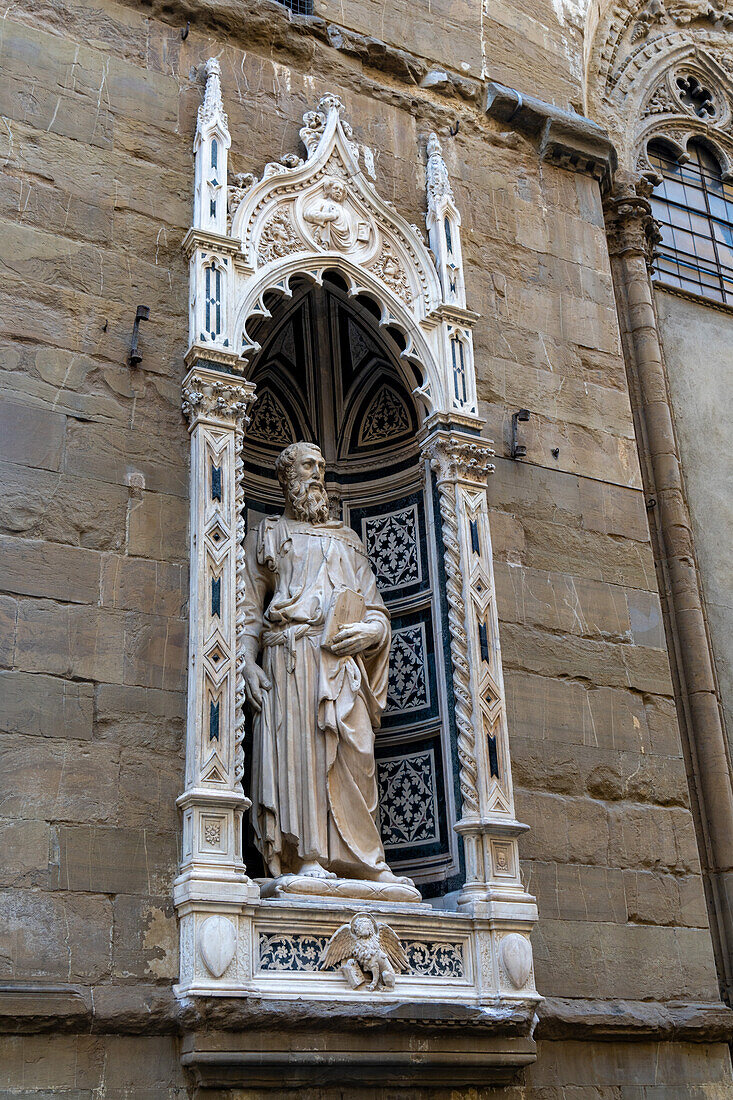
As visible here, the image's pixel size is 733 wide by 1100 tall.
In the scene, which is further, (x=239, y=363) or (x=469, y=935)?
(x=239, y=363)

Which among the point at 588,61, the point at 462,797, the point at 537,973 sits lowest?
the point at 537,973

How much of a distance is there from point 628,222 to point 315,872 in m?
6.74

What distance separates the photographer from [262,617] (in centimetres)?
732

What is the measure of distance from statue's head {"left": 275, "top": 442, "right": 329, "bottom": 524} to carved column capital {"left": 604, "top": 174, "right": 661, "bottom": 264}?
4.47 metres

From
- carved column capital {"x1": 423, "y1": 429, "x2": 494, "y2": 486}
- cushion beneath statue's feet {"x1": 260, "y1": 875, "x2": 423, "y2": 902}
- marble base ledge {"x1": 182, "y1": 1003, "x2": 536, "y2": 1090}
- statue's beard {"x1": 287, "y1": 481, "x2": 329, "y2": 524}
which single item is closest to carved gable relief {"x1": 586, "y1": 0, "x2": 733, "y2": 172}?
carved column capital {"x1": 423, "y1": 429, "x2": 494, "y2": 486}

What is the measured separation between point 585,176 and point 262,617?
15.0 feet

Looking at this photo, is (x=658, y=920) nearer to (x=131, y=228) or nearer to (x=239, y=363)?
(x=239, y=363)

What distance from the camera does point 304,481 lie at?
766 cm

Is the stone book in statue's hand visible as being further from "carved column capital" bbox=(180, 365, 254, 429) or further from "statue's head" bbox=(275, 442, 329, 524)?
"carved column capital" bbox=(180, 365, 254, 429)

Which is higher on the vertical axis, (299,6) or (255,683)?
(299,6)

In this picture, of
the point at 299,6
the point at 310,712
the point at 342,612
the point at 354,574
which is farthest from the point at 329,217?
the point at 310,712

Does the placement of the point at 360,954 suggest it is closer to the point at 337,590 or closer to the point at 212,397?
the point at 337,590

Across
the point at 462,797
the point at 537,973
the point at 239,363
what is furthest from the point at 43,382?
the point at 537,973

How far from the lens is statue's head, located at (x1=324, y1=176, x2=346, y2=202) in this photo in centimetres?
802
